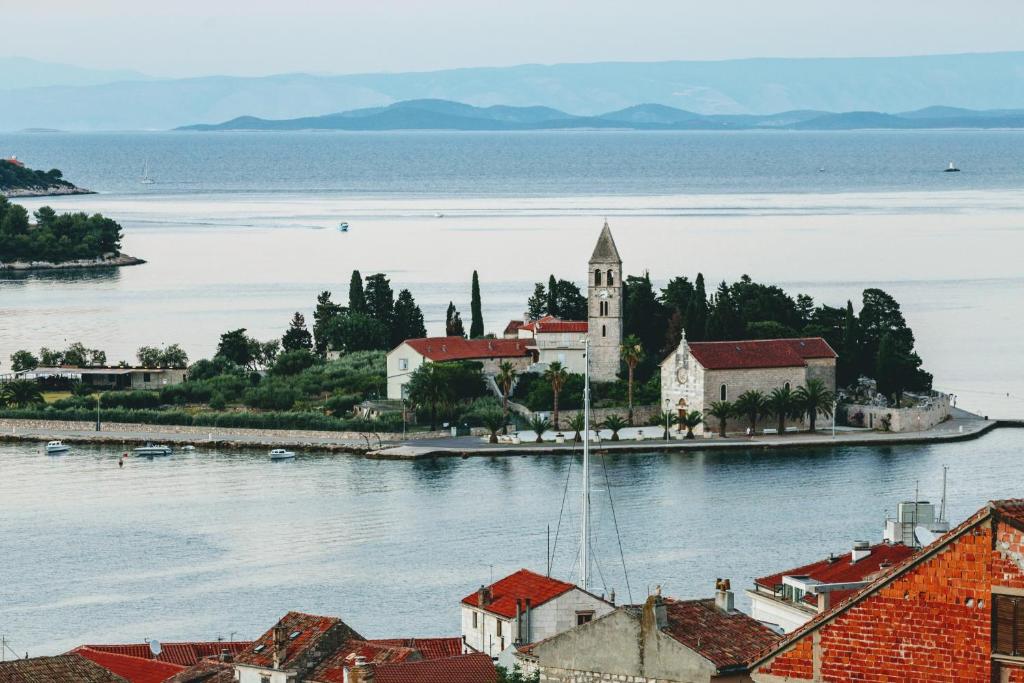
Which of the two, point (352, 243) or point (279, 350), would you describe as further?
point (352, 243)

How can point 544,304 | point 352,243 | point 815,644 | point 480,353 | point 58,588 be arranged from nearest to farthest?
point 815,644, point 58,588, point 480,353, point 544,304, point 352,243

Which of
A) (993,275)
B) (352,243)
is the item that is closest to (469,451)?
(993,275)

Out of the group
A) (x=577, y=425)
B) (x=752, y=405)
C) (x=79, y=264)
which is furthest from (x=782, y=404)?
(x=79, y=264)

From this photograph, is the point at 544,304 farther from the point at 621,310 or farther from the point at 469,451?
the point at 469,451

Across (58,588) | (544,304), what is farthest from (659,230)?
(58,588)

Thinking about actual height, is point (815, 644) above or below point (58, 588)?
above

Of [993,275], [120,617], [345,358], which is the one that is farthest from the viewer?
[993,275]

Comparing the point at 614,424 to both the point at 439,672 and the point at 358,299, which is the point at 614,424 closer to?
the point at 358,299
